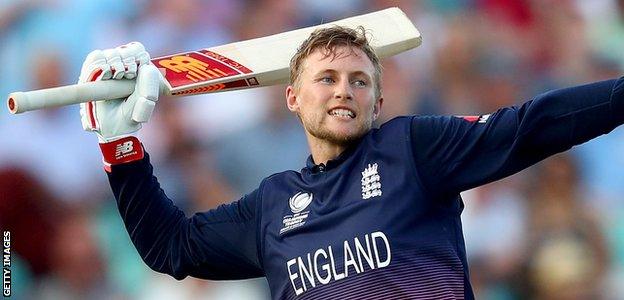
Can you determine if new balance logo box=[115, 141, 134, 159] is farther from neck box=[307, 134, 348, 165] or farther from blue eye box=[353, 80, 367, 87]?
blue eye box=[353, 80, 367, 87]

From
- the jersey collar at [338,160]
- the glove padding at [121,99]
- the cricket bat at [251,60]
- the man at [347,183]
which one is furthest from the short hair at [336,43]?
the glove padding at [121,99]

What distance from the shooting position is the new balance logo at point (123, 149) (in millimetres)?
2861

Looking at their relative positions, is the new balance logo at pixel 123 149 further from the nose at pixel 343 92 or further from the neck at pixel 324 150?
the nose at pixel 343 92

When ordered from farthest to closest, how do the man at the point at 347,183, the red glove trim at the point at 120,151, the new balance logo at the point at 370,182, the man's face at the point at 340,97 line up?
1. the red glove trim at the point at 120,151
2. the man's face at the point at 340,97
3. the new balance logo at the point at 370,182
4. the man at the point at 347,183

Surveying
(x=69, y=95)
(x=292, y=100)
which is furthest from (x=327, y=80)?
(x=69, y=95)

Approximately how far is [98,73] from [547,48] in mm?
2543

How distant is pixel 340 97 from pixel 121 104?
1.98 feet

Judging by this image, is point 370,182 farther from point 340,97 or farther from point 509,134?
point 509,134

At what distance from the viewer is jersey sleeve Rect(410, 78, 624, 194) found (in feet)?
7.26

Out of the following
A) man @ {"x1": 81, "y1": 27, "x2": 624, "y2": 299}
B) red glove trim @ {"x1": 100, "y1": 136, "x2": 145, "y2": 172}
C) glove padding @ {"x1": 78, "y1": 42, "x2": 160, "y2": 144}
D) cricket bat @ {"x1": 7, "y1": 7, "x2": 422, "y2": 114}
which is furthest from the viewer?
cricket bat @ {"x1": 7, "y1": 7, "x2": 422, "y2": 114}

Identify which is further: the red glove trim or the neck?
the red glove trim

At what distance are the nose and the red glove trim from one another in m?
0.59

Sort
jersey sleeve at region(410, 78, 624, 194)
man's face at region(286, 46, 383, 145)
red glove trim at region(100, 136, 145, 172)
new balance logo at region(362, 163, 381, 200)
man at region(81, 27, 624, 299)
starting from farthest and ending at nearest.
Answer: red glove trim at region(100, 136, 145, 172)
man's face at region(286, 46, 383, 145)
new balance logo at region(362, 163, 381, 200)
man at region(81, 27, 624, 299)
jersey sleeve at region(410, 78, 624, 194)

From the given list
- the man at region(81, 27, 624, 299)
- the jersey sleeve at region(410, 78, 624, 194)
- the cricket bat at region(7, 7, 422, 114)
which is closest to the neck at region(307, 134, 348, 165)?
the man at region(81, 27, 624, 299)
